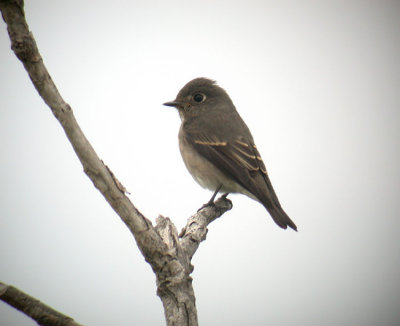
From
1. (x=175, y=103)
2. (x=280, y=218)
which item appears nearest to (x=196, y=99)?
(x=175, y=103)

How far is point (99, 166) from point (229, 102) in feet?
20.5

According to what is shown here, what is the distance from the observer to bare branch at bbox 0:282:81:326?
10.7 ft

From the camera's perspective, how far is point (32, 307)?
11.0 ft

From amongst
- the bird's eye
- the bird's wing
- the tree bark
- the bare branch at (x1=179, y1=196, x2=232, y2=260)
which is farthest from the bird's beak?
the tree bark

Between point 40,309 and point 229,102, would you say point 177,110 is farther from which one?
point 40,309

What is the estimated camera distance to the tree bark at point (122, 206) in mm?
3426

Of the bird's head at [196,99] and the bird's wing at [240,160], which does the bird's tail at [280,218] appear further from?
the bird's head at [196,99]

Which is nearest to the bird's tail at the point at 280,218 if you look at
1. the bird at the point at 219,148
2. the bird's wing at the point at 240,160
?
the bird at the point at 219,148

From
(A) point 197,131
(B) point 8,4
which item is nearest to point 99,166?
A: (B) point 8,4

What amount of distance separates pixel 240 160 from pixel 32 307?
16.9ft

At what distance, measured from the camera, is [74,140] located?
3.80m

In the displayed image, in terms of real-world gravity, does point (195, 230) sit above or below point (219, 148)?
below

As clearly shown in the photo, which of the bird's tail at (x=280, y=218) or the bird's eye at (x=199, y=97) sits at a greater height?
the bird's eye at (x=199, y=97)

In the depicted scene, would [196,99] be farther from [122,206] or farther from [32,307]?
[32,307]
